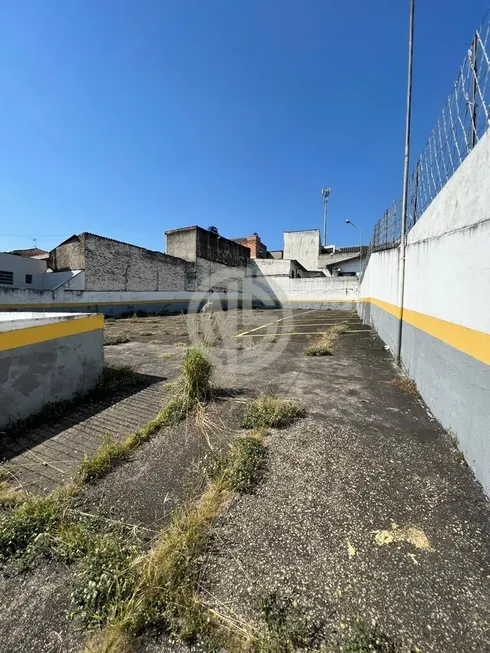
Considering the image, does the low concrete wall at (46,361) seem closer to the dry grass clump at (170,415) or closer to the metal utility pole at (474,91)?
the dry grass clump at (170,415)

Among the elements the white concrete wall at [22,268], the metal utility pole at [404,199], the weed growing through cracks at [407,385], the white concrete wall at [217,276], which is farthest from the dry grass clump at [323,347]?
the white concrete wall at [22,268]

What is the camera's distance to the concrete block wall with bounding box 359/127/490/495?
7.62 ft

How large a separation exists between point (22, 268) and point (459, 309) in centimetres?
2061

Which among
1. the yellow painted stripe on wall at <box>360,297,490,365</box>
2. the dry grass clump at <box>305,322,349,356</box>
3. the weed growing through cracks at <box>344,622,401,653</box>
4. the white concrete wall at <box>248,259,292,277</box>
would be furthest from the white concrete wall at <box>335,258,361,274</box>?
the weed growing through cracks at <box>344,622,401,653</box>

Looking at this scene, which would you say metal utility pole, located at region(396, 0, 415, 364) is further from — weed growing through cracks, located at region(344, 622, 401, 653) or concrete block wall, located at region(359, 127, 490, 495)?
weed growing through cracks, located at region(344, 622, 401, 653)

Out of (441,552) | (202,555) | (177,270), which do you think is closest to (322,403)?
(441,552)

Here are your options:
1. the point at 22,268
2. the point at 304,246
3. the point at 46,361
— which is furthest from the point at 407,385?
the point at 304,246

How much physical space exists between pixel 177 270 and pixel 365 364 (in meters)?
18.3

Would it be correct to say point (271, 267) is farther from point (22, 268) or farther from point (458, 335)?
point (458, 335)

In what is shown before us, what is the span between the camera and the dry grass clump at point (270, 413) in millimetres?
3307

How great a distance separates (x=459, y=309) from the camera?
2789 millimetres

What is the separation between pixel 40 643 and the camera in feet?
4.34

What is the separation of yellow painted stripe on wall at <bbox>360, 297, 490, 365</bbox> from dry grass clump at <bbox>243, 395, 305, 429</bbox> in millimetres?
1831

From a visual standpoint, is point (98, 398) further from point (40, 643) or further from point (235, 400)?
point (40, 643)
